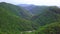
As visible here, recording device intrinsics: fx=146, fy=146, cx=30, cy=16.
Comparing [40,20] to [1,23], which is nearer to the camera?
[1,23]

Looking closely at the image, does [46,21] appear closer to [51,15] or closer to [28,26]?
[51,15]

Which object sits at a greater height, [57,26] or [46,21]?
[46,21]

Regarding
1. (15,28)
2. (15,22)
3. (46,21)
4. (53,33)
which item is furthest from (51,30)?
(46,21)

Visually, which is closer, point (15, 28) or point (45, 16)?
point (15, 28)

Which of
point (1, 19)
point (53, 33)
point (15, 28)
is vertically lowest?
point (53, 33)

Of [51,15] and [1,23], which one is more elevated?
[51,15]

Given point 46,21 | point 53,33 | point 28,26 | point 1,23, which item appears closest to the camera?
point 53,33

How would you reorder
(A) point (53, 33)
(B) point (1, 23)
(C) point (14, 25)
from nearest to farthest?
(A) point (53, 33)
(B) point (1, 23)
(C) point (14, 25)

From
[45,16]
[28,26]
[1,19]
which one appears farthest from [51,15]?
[1,19]

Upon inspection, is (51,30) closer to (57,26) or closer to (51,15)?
(57,26)
